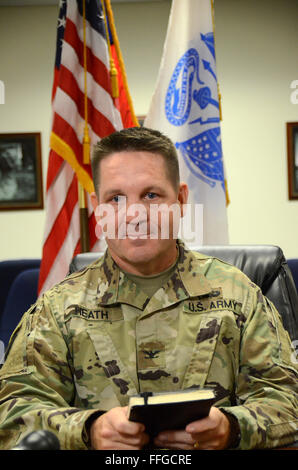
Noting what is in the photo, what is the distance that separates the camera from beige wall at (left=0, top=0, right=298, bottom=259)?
393cm

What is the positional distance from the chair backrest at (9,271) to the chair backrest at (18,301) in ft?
2.18

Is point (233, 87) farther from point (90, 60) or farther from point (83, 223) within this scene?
point (83, 223)

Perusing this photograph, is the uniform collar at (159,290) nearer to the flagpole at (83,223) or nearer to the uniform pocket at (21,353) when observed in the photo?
the uniform pocket at (21,353)

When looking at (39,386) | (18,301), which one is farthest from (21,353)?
(18,301)

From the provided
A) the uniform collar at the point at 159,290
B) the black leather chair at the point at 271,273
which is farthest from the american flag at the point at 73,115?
the uniform collar at the point at 159,290

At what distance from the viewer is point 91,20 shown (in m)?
2.31

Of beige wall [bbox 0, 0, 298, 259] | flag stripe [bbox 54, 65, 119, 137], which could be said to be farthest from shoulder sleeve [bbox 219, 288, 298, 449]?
beige wall [bbox 0, 0, 298, 259]

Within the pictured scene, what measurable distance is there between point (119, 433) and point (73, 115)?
176 centimetres

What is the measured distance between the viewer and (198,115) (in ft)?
7.97

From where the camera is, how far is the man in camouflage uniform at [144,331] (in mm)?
1054

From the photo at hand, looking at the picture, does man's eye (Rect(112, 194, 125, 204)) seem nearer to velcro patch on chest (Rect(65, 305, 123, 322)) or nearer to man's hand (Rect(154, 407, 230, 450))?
velcro patch on chest (Rect(65, 305, 123, 322))
